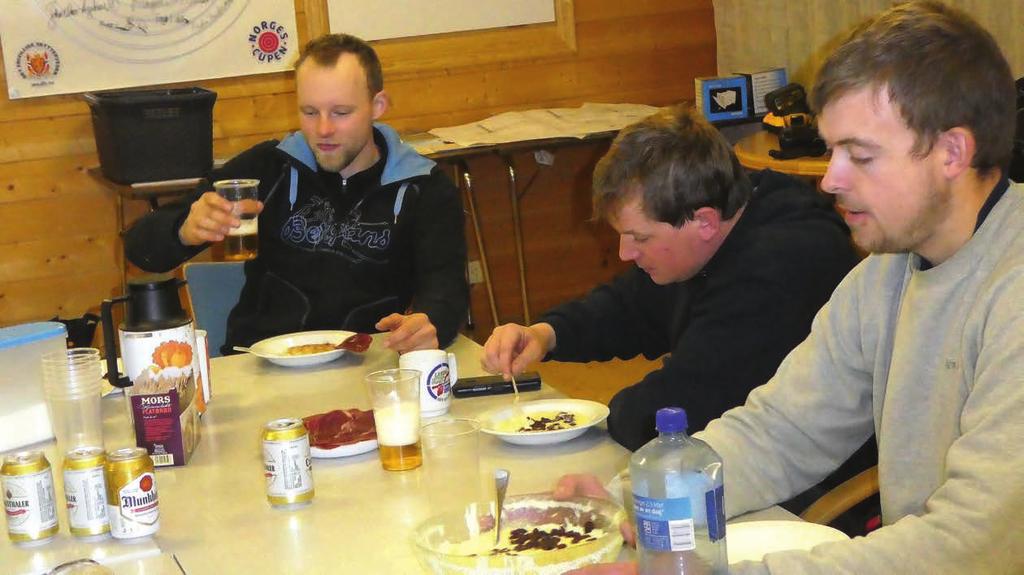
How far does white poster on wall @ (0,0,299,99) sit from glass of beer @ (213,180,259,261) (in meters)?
2.54

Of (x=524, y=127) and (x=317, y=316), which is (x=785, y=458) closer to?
(x=317, y=316)

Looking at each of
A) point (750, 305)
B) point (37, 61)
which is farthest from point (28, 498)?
point (37, 61)

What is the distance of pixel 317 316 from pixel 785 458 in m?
1.55

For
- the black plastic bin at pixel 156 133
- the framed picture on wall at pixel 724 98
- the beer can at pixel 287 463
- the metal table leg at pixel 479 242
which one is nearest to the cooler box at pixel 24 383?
the beer can at pixel 287 463

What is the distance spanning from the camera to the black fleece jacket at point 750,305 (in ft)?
6.85

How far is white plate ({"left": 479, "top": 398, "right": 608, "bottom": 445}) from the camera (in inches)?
77.4

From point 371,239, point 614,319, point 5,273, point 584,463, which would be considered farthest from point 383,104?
point 5,273

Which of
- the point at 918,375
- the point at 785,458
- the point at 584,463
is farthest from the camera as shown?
the point at 584,463

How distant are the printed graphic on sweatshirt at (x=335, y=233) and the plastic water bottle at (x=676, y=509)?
5.78ft

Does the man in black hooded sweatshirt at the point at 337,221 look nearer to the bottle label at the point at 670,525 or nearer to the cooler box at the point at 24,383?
the cooler box at the point at 24,383

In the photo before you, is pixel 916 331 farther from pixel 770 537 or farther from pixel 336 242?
pixel 336 242

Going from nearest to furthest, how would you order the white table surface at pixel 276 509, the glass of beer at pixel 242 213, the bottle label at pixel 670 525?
the bottle label at pixel 670 525 < the white table surface at pixel 276 509 < the glass of beer at pixel 242 213

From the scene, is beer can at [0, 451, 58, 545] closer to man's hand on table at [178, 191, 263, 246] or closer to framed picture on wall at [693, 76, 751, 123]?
man's hand on table at [178, 191, 263, 246]

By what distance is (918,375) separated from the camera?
1614 millimetres
